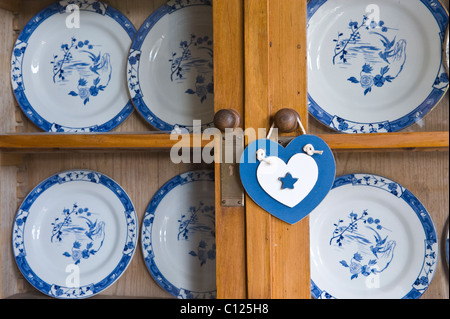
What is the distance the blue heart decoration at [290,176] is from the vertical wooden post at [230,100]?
0.14 ft

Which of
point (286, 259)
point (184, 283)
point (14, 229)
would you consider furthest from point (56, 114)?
point (286, 259)

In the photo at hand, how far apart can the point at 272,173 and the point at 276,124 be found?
0.07 m

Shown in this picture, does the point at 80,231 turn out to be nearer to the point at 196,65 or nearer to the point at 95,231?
the point at 95,231

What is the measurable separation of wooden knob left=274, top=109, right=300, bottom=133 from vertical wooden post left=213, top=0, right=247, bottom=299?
6 cm

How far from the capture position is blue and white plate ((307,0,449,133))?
0.68 metres

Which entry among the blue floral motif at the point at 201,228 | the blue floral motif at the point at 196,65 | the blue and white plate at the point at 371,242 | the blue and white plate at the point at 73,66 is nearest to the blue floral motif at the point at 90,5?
the blue and white plate at the point at 73,66

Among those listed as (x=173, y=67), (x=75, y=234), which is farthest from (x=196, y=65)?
(x=75, y=234)

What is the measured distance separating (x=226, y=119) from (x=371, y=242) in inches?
12.0

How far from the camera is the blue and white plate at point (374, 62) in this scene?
0.68 meters

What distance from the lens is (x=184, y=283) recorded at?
786 mm

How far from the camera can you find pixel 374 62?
713 mm

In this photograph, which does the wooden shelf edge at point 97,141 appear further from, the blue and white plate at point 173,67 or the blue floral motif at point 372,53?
the blue floral motif at point 372,53

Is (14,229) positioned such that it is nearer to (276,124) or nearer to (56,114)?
(56,114)
